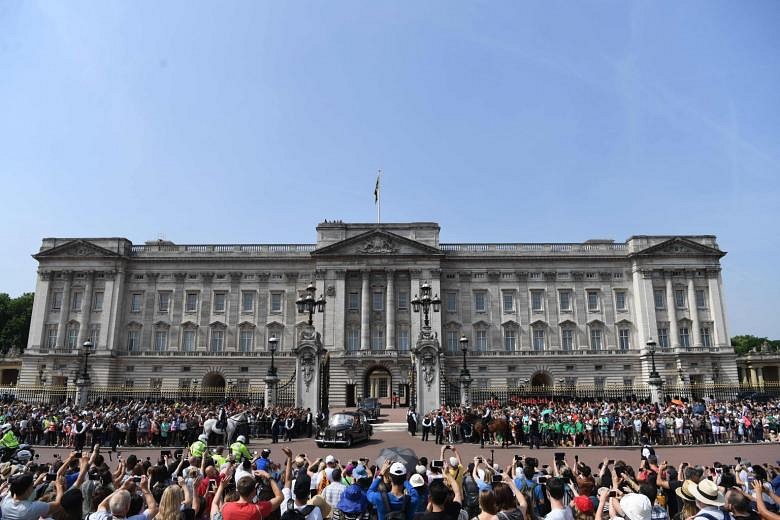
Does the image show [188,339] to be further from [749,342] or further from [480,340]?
[749,342]

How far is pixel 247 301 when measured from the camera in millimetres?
57625

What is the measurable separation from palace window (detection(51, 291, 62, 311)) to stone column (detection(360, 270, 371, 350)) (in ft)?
106

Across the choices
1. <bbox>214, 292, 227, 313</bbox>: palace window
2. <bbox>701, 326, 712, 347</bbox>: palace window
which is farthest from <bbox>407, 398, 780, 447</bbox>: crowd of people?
<bbox>214, 292, 227, 313</bbox>: palace window

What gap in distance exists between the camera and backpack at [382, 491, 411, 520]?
708 centimetres

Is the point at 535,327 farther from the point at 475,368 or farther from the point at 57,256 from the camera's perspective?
the point at 57,256

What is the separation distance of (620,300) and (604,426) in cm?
3481

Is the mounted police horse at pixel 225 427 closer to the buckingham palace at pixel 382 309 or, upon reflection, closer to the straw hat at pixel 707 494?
the straw hat at pixel 707 494

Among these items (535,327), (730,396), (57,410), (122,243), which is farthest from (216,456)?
(122,243)

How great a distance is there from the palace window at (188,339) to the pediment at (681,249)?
47978 mm

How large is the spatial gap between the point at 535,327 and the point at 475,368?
796cm

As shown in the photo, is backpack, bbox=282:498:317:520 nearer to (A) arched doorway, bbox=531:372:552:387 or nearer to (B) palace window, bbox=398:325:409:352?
(B) palace window, bbox=398:325:409:352

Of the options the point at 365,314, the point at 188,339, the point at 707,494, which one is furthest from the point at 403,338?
the point at 707,494

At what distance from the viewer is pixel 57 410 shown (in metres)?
31.1

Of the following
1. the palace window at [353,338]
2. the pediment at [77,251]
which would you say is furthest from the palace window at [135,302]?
the palace window at [353,338]
